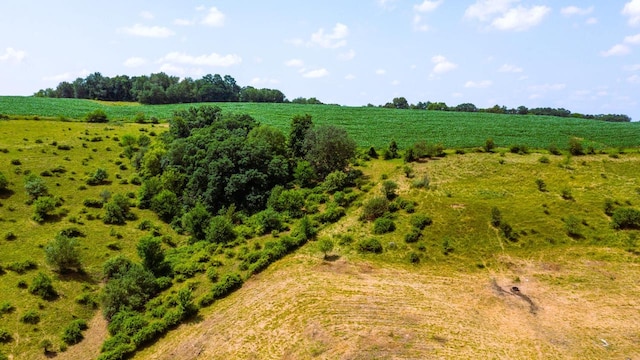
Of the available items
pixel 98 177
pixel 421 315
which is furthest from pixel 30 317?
pixel 421 315

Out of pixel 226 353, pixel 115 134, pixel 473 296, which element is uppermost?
pixel 115 134

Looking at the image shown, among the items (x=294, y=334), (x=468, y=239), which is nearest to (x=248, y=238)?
(x=294, y=334)

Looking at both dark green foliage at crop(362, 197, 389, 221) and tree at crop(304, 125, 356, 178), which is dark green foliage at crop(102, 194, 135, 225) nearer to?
tree at crop(304, 125, 356, 178)

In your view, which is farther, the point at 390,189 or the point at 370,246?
the point at 390,189

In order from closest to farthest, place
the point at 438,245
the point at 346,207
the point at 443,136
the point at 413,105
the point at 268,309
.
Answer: the point at 268,309, the point at 438,245, the point at 346,207, the point at 443,136, the point at 413,105

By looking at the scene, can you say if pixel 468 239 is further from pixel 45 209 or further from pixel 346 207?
pixel 45 209

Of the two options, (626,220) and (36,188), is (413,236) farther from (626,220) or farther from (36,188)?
(36,188)
